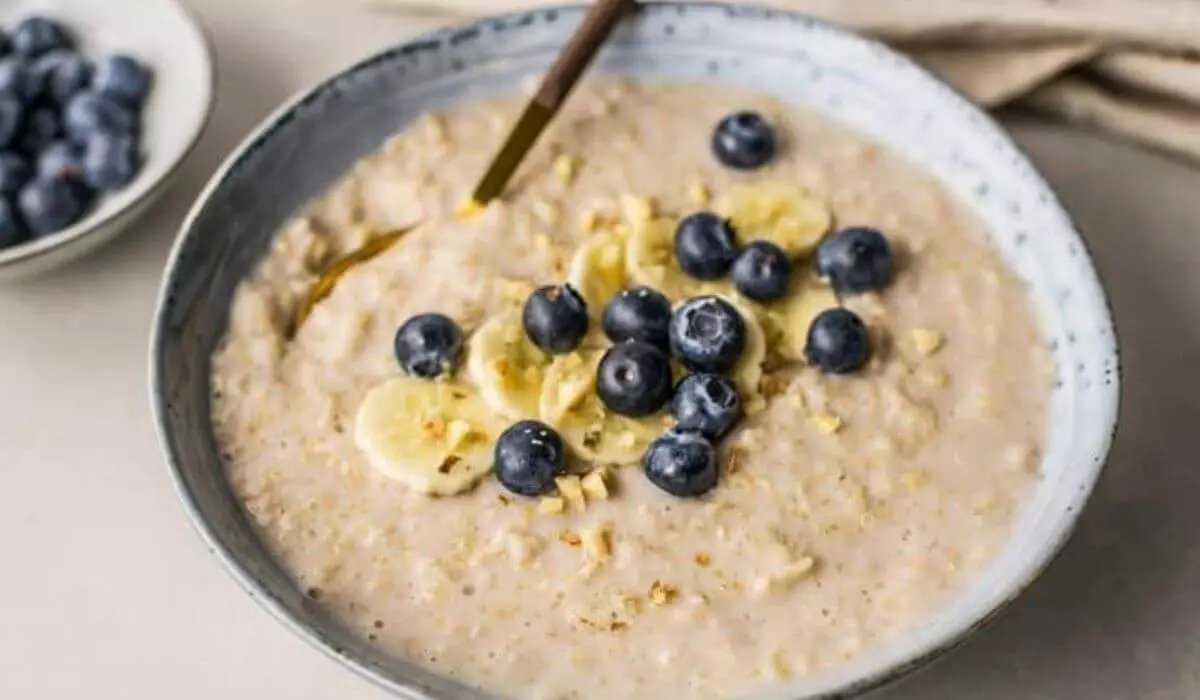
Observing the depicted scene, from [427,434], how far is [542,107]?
0.36 meters

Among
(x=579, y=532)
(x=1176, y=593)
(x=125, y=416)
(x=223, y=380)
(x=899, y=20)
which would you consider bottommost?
(x=125, y=416)

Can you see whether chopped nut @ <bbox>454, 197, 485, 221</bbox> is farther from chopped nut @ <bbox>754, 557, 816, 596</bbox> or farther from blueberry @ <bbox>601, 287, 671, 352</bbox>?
chopped nut @ <bbox>754, 557, 816, 596</bbox>

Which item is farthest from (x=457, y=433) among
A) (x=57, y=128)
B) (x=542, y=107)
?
(x=57, y=128)

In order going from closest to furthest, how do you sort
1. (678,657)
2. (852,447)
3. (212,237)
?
1. (678,657)
2. (852,447)
3. (212,237)

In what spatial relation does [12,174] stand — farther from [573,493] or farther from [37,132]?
[573,493]

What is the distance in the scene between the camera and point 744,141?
1401 mm

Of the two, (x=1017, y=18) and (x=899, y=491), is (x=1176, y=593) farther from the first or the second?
(x=1017, y=18)

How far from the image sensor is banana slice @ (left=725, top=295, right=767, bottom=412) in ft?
4.01

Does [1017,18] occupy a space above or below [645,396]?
above

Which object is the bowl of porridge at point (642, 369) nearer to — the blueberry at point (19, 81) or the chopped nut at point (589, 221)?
the chopped nut at point (589, 221)

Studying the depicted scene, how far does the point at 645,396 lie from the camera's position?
3.91 ft

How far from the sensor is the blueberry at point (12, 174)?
4.66 ft

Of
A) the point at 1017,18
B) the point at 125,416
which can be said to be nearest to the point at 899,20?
the point at 1017,18

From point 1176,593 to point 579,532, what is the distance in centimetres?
49
